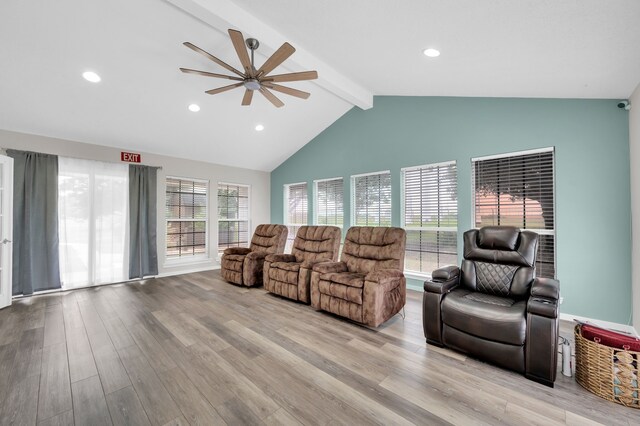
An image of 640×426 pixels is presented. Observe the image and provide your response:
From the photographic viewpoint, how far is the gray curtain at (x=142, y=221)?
15.6 ft

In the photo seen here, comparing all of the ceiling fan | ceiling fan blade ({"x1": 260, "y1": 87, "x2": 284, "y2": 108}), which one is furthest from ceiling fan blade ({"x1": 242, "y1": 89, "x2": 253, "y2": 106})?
ceiling fan blade ({"x1": 260, "y1": 87, "x2": 284, "y2": 108})

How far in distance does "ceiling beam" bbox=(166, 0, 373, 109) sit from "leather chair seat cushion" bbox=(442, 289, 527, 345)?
9.94 ft

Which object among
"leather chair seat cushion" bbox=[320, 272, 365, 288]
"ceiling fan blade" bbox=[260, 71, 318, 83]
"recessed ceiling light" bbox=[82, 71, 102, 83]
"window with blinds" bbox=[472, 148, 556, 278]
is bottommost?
"leather chair seat cushion" bbox=[320, 272, 365, 288]

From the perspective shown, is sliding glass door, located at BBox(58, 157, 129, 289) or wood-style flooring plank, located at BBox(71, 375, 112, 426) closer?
wood-style flooring plank, located at BBox(71, 375, 112, 426)

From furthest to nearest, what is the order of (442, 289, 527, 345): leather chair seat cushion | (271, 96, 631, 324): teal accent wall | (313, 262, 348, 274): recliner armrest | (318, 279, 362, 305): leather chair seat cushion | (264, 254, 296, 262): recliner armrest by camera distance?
(264, 254, 296, 262): recliner armrest → (313, 262, 348, 274): recliner armrest → (318, 279, 362, 305): leather chair seat cushion → (271, 96, 631, 324): teal accent wall → (442, 289, 527, 345): leather chair seat cushion

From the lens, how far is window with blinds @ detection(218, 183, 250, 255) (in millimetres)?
6129

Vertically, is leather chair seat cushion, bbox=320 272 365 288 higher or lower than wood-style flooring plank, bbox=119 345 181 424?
higher

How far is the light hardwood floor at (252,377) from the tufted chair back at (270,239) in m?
1.67

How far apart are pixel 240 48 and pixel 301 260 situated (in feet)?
9.92

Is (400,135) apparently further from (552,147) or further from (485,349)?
(485,349)

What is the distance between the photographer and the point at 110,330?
2732 millimetres

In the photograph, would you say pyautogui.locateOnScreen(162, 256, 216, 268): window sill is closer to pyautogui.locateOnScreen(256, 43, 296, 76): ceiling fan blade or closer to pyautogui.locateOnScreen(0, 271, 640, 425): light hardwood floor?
pyautogui.locateOnScreen(0, 271, 640, 425): light hardwood floor

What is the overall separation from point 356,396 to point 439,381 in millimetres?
661

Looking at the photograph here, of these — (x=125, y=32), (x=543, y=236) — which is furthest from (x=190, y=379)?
(x=543, y=236)
